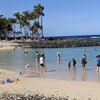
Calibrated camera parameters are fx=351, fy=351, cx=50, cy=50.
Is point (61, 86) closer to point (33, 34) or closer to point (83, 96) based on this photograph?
point (83, 96)

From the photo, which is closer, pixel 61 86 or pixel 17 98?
pixel 17 98

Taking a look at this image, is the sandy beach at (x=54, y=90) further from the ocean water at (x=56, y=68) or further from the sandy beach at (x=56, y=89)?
the ocean water at (x=56, y=68)

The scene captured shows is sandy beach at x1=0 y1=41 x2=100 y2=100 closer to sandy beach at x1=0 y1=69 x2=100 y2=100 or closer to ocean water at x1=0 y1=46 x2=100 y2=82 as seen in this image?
sandy beach at x1=0 y1=69 x2=100 y2=100

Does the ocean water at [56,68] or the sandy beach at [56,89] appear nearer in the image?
the sandy beach at [56,89]

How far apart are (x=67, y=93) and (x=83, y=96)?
1019 millimetres

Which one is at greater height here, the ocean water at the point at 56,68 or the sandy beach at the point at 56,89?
the sandy beach at the point at 56,89

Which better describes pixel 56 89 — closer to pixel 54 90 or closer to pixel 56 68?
pixel 54 90

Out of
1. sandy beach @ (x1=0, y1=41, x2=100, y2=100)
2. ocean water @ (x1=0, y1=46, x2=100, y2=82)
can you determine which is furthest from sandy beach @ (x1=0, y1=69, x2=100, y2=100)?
ocean water @ (x1=0, y1=46, x2=100, y2=82)

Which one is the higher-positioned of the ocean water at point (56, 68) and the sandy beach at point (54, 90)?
the sandy beach at point (54, 90)

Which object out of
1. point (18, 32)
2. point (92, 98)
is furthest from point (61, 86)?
point (18, 32)

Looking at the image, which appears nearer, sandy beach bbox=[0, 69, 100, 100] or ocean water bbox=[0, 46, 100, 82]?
sandy beach bbox=[0, 69, 100, 100]

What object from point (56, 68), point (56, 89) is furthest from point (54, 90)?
point (56, 68)

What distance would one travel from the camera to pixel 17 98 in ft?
45.7

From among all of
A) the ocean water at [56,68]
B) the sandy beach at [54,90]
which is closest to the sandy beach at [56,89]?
the sandy beach at [54,90]
